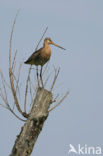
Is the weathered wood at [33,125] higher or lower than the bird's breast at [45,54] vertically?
lower

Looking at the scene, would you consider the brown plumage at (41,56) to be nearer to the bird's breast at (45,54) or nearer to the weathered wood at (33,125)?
the bird's breast at (45,54)

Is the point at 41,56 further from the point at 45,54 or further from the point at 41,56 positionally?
the point at 45,54

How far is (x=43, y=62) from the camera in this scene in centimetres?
927

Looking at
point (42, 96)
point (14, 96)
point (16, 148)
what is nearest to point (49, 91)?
point (42, 96)

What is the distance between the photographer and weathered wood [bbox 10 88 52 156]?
239 inches

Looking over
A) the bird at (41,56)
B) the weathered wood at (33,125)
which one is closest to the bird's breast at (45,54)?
the bird at (41,56)

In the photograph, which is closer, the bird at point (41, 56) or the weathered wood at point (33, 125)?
the weathered wood at point (33, 125)

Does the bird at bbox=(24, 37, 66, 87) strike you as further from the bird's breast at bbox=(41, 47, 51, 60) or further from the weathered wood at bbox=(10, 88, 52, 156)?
the weathered wood at bbox=(10, 88, 52, 156)

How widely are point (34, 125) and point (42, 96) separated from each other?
526 mm

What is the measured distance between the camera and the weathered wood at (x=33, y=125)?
608 cm

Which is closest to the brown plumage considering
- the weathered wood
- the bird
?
the bird

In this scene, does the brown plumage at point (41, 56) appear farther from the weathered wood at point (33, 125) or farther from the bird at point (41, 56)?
the weathered wood at point (33, 125)

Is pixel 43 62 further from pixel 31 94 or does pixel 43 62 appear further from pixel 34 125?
pixel 34 125

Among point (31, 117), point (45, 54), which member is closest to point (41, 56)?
point (45, 54)
